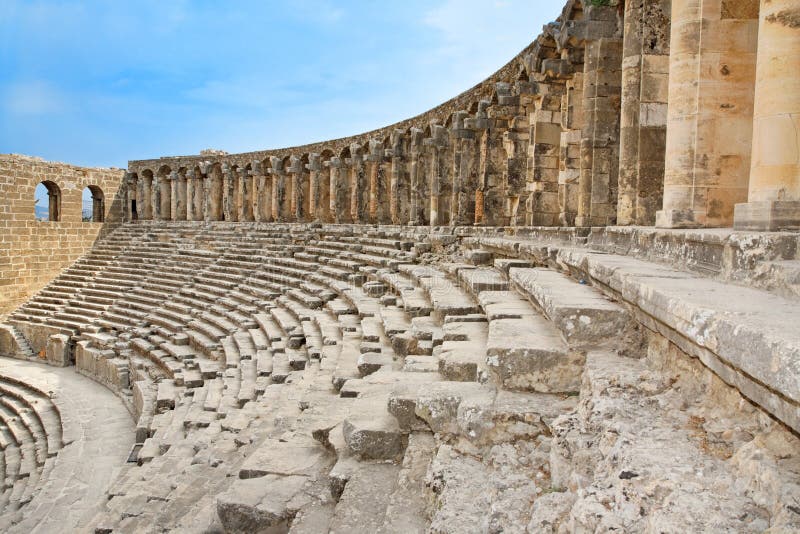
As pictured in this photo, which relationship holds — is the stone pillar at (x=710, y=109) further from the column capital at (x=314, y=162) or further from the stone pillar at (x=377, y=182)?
the column capital at (x=314, y=162)

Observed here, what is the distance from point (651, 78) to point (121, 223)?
2612 centimetres

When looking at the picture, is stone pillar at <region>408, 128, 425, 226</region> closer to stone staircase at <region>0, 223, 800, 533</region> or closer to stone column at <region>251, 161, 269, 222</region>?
stone staircase at <region>0, 223, 800, 533</region>

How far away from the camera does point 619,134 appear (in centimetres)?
912

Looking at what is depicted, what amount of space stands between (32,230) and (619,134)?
22247 mm

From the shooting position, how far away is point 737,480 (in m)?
1.74

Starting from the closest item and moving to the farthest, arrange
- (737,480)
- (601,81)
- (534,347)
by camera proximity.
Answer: (737,480), (534,347), (601,81)

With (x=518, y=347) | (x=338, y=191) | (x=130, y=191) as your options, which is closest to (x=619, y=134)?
(x=518, y=347)

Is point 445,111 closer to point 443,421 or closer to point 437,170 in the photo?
point 437,170

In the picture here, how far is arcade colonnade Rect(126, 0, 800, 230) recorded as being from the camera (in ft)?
14.3

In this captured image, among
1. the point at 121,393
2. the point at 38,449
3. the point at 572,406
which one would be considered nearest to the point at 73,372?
the point at 121,393

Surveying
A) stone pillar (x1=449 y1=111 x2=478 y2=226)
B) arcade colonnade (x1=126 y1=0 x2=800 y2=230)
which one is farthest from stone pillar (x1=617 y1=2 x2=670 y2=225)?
stone pillar (x1=449 y1=111 x2=478 y2=226)

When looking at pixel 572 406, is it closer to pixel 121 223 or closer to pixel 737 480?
pixel 737 480

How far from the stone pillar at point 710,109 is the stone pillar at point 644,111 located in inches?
62.0

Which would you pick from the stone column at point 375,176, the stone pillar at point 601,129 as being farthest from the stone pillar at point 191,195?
the stone pillar at point 601,129
